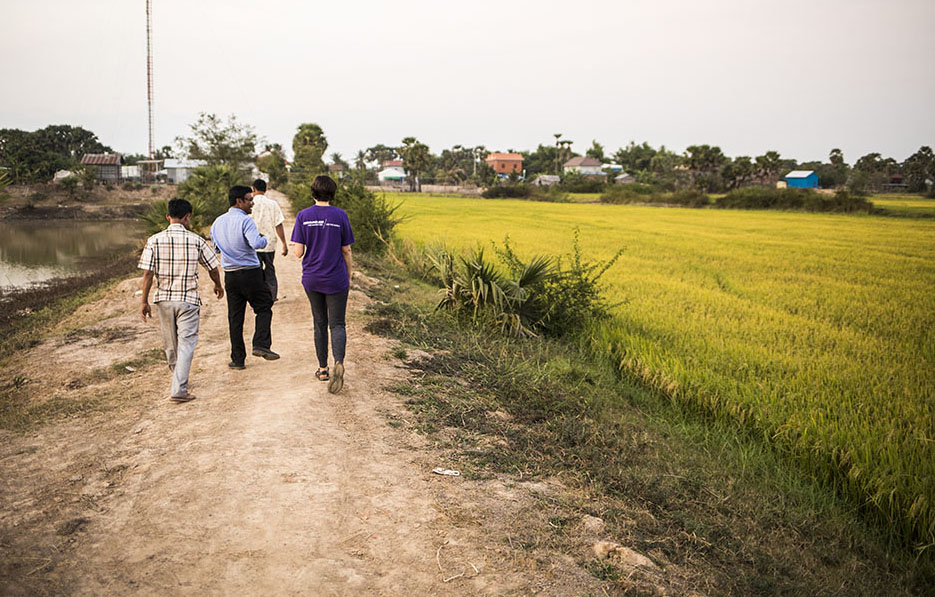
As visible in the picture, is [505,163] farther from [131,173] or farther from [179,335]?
[179,335]

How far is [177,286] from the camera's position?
5.07m

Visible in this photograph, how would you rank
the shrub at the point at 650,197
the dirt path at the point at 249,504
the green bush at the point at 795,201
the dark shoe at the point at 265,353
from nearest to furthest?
the dirt path at the point at 249,504
the dark shoe at the point at 265,353
the green bush at the point at 795,201
the shrub at the point at 650,197

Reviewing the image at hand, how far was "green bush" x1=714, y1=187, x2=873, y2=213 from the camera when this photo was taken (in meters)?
35.4

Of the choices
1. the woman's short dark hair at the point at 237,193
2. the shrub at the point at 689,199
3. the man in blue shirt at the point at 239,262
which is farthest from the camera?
the shrub at the point at 689,199

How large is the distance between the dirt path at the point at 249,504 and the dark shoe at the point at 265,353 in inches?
27.7

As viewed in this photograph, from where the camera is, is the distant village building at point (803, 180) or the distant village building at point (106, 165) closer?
the distant village building at point (106, 165)

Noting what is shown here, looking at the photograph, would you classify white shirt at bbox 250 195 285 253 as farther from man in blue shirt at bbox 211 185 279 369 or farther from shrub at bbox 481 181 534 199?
shrub at bbox 481 181 534 199

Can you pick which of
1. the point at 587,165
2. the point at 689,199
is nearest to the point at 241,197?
the point at 689,199

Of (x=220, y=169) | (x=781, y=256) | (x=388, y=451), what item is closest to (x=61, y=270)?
(x=220, y=169)

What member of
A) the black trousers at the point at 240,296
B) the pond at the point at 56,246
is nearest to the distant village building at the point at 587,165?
the pond at the point at 56,246

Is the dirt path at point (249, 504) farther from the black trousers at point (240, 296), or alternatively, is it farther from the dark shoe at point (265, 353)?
the dark shoe at point (265, 353)

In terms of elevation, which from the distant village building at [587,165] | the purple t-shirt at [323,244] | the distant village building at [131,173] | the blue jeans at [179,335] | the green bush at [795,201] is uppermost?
the distant village building at [587,165]

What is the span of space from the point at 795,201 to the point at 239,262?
138ft

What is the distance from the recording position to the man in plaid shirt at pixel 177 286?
16.5 ft
